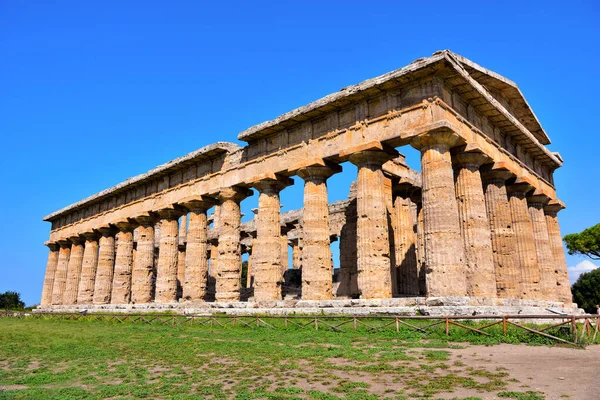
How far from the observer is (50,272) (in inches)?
1677

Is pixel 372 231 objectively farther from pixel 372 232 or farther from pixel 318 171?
pixel 318 171

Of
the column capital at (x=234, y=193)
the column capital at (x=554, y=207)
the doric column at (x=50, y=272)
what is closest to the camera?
the column capital at (x=234, y=193)

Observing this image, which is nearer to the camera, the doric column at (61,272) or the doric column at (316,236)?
the doric column at (316,236)

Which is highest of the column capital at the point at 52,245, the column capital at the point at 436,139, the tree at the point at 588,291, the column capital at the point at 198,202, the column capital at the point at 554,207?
the column capital at the point at 436,139

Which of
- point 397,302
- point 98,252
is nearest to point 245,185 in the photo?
point 397,302

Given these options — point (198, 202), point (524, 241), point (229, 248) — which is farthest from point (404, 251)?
point (198, 202)

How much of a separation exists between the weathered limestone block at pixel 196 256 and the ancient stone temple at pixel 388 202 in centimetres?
7

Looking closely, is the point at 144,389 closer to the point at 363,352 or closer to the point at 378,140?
the point at 363,352

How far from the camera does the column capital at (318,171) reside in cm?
2106

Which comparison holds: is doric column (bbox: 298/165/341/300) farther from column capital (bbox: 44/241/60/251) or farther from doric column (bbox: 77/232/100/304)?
column capital (bbox: 44/241/60/251)

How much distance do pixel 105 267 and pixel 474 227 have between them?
27.3 meters

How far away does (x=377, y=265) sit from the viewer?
18.1m

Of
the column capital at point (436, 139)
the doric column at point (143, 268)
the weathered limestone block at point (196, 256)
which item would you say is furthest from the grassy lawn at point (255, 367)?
the doric column at point (143, 268)

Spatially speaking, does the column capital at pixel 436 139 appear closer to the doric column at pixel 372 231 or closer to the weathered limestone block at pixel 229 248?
the doric column at pixel 372 231
